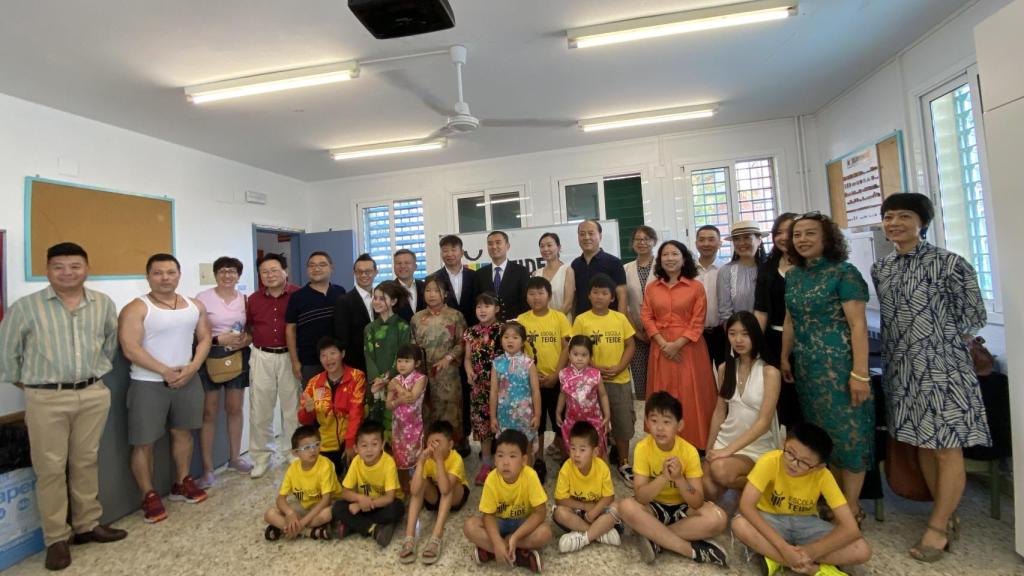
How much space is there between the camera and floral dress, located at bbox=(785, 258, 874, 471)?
196 cm

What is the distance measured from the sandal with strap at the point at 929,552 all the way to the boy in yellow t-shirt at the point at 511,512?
5.01ft

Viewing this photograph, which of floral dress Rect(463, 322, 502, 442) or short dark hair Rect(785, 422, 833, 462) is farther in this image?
floral dress Rect(463, 322, 502, 442)

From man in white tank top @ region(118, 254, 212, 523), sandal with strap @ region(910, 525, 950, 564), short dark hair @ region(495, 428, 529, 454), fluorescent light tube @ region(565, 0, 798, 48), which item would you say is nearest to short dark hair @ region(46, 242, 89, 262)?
man in white tank top @ region(118, 254, 212, 523)

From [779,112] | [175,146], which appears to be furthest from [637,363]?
[175,146]

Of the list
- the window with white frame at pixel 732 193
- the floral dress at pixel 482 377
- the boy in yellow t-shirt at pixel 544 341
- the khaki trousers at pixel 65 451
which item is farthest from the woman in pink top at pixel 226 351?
the window with white frame at pixel 732 193

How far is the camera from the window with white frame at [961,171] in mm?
3051

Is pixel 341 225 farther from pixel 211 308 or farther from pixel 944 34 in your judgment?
pixel 944 34

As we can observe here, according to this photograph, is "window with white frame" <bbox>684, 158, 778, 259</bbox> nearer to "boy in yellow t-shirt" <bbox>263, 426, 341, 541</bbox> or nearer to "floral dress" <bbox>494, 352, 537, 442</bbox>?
"floral dress" <bbox>494, 352, 537, 442</bbox>

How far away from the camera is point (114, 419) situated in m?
2.51

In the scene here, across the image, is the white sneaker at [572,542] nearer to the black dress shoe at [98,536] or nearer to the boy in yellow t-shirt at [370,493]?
the boy in yellow t-shirt at [370,493]

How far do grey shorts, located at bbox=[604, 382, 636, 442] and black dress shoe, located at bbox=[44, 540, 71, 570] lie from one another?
285cm

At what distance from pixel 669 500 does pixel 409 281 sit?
218cm

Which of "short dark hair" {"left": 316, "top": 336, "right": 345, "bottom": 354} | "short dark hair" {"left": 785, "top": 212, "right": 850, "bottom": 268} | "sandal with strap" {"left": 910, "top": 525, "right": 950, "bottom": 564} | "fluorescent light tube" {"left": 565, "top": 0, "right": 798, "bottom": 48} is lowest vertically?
"sandal with strap" {"left": 910, "top": 525, "right": 950, "bottom": 564}

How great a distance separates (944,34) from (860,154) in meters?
1.25
